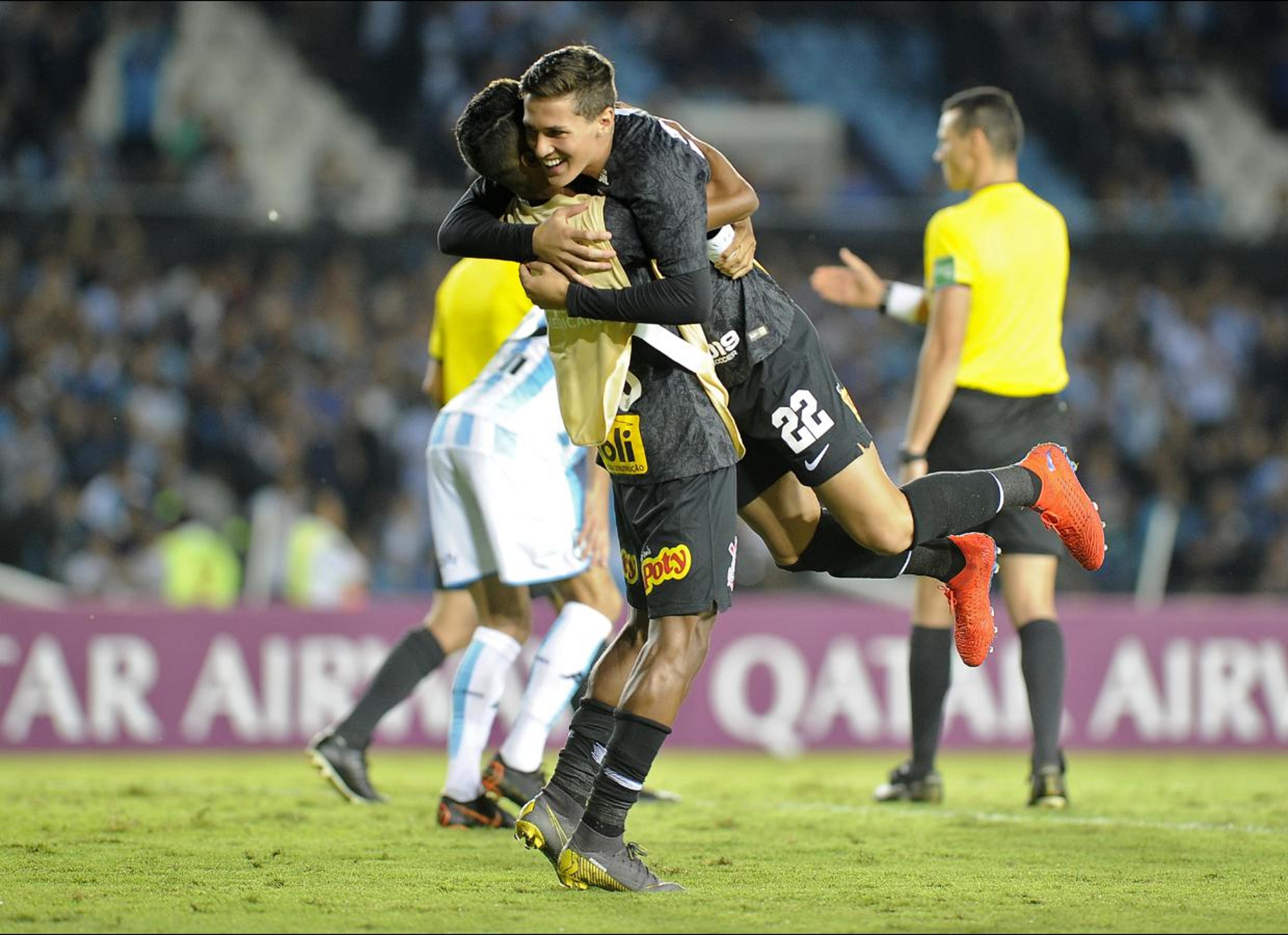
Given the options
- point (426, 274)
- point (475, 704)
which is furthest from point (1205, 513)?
point (475, 704)

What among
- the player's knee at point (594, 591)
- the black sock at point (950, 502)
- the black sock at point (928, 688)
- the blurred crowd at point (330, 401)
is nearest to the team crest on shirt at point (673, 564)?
the black sock at point (950, 502)

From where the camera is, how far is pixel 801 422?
15.7ft

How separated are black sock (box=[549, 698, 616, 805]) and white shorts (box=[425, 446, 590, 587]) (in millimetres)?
1125

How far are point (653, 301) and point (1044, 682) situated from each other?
3001mm

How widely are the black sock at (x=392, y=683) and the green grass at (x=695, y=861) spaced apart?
29 centimetres

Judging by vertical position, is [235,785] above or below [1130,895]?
below

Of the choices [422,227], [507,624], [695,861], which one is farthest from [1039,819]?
[422,227]

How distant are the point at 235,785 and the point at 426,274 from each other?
8035 millimetres

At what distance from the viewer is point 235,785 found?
299 inches

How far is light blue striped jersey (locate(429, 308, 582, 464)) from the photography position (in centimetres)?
596

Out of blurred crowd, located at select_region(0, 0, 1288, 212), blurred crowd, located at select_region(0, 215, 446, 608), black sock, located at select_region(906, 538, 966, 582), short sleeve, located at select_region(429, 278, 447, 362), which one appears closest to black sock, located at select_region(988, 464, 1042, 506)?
black sock, located at select_region(906, 538, 966, 582)

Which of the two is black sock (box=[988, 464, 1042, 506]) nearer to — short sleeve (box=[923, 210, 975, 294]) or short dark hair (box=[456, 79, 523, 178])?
short sleeve (box=[923, 210, 975, 294])

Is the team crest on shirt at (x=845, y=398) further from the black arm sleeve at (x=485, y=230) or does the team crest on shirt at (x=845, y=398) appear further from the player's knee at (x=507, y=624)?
the player's knee at (x=507, y=624)

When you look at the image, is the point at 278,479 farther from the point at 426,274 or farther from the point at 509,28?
the point at 509,28
